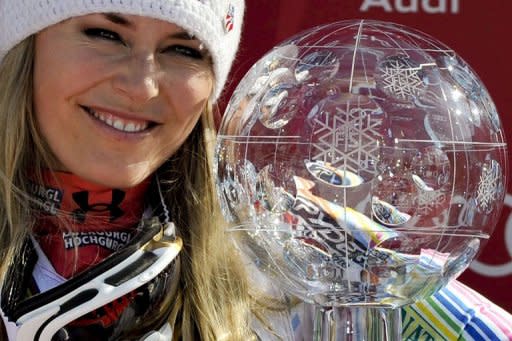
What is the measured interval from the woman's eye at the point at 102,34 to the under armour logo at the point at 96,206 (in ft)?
0.99

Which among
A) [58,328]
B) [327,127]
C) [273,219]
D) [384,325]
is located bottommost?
[58,328]

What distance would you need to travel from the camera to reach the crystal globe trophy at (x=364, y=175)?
1169mm

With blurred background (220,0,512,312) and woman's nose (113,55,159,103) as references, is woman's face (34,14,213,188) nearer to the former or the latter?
woman's nose (113,55,159,103)

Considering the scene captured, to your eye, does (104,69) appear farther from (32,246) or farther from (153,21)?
(32,246)

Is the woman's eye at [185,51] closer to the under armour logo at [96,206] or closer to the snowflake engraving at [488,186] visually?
the under armour logo at [96,206]

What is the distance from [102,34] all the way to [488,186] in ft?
2.71

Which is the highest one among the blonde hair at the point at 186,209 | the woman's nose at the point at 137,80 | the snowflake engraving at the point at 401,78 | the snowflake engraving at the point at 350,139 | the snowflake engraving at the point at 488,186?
the snowflake engraving at the point at 401,78

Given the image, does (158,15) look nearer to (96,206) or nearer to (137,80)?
(137,80)

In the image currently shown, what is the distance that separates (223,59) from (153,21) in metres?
0.19

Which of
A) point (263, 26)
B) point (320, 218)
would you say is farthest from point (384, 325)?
point (263, 26)

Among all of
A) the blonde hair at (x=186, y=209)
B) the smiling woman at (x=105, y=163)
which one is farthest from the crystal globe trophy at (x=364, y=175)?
the blonde hair at (x=186, y=209)

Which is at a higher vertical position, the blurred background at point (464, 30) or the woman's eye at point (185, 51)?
the woman's eye at point (185, 51)

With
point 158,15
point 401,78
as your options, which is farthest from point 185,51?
point 401,78

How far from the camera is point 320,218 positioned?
1184 millimetres
